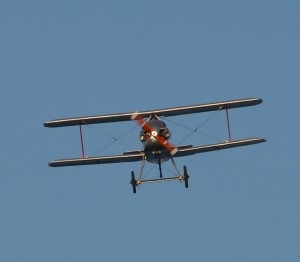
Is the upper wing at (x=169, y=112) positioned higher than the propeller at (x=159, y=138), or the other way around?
the upper wing at (x=169, y=112)

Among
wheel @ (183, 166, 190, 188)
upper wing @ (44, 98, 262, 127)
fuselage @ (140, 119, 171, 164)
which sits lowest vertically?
wheel @ (183, 166, 190, 188)

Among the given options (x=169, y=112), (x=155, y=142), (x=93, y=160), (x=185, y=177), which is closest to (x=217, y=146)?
(x=169, y=112)

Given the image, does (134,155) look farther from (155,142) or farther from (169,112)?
(169,112)

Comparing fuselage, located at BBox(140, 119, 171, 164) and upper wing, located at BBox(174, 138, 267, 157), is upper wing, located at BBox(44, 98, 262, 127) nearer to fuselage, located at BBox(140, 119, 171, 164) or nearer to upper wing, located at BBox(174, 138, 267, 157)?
upper wing, located at BBox(174, 138, 267, 157)

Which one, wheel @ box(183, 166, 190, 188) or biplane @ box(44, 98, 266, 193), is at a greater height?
biplane @ box(44, 98, 266, 193)

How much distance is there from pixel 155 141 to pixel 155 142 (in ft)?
0.12

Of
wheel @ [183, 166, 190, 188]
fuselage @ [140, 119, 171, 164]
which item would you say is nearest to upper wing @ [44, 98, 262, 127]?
fuselage @ [140, 119, 171, 164]

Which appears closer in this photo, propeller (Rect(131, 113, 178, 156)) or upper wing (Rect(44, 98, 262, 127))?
propeller (Rect(131, 113, 178, 156))

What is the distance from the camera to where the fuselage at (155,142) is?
25844 millimetres

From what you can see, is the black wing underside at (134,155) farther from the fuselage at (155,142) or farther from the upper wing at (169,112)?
the upper wing at (169,112)

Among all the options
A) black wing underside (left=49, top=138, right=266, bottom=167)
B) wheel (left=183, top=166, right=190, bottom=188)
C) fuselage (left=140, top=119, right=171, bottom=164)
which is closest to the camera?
fuselage (left=140, top=119, right=171, bottom=164)

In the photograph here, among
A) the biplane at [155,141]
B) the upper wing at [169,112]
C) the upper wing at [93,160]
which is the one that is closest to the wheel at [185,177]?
the biplane at [155,141]

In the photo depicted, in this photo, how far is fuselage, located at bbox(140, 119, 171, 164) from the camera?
25844 millimetres

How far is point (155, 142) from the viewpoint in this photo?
2580 centimetres
